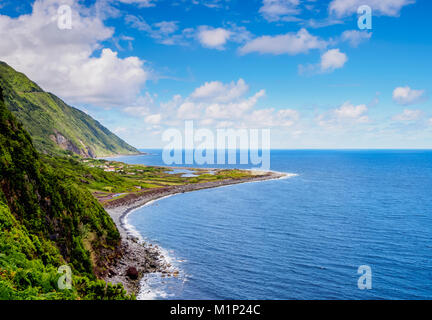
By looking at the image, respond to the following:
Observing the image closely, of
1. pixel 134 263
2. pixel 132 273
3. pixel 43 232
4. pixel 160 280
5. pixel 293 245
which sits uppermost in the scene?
pixel 43 232

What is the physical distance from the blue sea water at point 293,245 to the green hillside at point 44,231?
12608 mm

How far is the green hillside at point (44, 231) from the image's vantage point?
2256 cm

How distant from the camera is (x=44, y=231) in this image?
3747 cm

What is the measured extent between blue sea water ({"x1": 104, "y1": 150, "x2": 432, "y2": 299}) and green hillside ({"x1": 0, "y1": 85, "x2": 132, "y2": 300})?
12608 mm

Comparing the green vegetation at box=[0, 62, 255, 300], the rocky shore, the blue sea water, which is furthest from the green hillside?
the blue sea water

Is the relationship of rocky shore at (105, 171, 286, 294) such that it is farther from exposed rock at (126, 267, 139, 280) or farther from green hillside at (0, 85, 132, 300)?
green hillside at (0, 85, 132, 300)

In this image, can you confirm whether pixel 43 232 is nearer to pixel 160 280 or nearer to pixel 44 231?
pixel 44 231

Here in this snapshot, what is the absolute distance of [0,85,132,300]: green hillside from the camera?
2256 centimetres

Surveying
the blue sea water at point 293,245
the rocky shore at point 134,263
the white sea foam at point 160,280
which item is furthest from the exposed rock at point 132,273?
the blue sea water at point 293,245

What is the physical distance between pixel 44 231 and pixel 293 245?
160 ft

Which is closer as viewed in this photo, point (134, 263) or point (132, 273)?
point (132, 273)

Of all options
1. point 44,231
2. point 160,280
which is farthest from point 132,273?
point 44,231
